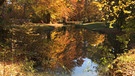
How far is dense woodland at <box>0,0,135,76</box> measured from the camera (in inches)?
604

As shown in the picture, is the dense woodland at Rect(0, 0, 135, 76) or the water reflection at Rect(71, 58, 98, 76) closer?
the dense woodland at Rect(0, 0, 135, 76)

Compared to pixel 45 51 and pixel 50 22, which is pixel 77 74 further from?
pixel 50 22

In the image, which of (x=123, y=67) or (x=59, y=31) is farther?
(x=59, y=31)

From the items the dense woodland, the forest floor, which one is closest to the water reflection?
the dense woodland

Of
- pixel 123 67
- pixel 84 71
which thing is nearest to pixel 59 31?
pixel 84 71

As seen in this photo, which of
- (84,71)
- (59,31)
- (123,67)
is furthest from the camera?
(59,31)

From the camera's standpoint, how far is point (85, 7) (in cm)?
8519

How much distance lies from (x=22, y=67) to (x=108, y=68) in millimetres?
4684

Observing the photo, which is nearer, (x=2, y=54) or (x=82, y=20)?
(x=2, y=54)

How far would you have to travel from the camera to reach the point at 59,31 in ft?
158

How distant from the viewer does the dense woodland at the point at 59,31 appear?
50.3 ft

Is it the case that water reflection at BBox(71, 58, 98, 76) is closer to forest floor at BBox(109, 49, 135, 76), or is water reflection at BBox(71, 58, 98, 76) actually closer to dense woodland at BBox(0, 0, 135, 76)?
dense woodland at BBox(0, 0, 135, 76)

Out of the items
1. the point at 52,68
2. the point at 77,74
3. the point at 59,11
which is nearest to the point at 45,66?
the point at 52,68

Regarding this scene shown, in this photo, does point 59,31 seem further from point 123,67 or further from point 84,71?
point 123,67
